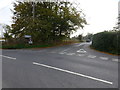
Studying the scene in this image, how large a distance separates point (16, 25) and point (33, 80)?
1981 cm

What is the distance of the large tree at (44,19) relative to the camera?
1853 centimetres

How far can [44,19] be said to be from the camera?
66.8ft

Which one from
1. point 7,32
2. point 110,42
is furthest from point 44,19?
point 110,42

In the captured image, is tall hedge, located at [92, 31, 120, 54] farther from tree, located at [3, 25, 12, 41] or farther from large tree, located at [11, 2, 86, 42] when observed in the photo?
tree, located at [3, 25, 12, 41]

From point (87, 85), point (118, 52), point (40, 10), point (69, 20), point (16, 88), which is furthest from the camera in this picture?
point (69, 20)

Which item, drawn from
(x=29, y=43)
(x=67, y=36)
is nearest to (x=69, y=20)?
(x=67, y=36)

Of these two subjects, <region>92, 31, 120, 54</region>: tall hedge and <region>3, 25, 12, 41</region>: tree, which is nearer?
<region>92, 31, 120, 54</region>: tall hedge

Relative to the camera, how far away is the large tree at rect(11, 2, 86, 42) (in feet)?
60.8

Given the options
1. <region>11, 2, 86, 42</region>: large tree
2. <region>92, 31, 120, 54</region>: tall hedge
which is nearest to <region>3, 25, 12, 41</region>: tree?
<region>11, 2, 86, 42</region>: large tree

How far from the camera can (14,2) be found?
886 inches

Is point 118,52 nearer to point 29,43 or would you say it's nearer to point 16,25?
point 29,43

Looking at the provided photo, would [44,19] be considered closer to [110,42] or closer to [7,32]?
[7,32]

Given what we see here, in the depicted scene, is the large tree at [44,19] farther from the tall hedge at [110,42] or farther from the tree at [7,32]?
the tall hedge at [110,42]

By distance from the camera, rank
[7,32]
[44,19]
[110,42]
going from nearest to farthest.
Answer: [110,42] → [44,19] → [7,32]
